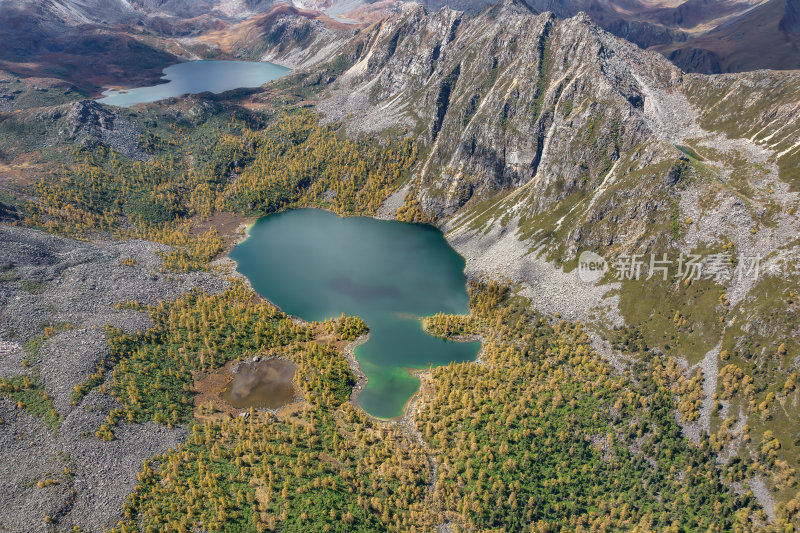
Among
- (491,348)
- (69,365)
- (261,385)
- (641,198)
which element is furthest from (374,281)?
(641,198)

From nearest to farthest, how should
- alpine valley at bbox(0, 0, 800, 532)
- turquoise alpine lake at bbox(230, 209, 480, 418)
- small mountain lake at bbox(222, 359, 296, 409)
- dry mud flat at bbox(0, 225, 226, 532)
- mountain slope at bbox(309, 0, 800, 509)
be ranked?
dry mud flat at bbox(0, 225, 226, 532), alpine valley at bbox(0, 0, 800, 532), mountain slope at bbox(309, 0, 800, 509), small mountain lake at bbox(222, 359, 296, 409), turquoise alpine lake at bbox(230, 209, 480, 418)

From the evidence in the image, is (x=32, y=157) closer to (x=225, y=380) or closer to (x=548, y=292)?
(x=225, y=380)

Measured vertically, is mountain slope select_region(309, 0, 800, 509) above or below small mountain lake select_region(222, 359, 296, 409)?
above

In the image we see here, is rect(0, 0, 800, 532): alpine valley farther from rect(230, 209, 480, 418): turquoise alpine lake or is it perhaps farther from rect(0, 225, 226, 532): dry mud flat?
rect(230, 209, 480, 418): turquoise alpine lake

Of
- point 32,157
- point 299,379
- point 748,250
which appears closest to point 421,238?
point 299,379

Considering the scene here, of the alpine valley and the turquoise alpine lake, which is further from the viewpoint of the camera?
the turquoise alpine lake

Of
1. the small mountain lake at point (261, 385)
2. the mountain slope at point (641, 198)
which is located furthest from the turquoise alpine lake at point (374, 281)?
the small mountain lake at point (261, 385)

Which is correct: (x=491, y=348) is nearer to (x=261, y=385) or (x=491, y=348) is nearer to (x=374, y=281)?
(x=374, y=281)

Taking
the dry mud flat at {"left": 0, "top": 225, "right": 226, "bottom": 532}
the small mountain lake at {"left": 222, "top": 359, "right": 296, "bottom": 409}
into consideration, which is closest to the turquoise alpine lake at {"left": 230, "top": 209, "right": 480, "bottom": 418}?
the small mountain lake at {"left": 222, "top": 359, "right": 296, "bottom": 409}
